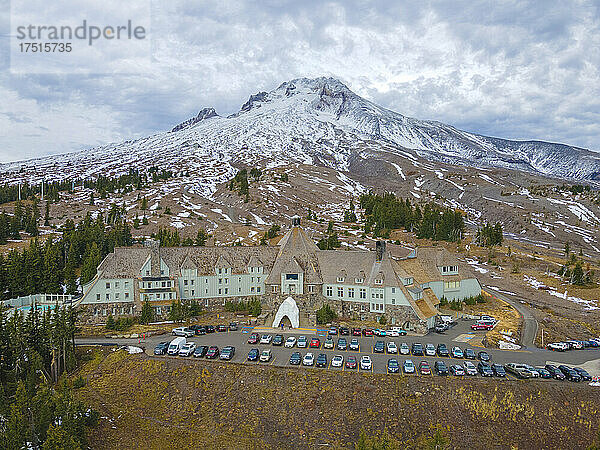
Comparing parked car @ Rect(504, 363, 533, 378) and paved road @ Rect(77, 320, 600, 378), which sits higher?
parked car @ Rect(504, 363, 533, 378)

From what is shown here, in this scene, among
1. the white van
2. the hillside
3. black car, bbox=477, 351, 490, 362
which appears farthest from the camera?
the white van

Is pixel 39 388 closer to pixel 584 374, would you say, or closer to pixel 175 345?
pixel 175 345

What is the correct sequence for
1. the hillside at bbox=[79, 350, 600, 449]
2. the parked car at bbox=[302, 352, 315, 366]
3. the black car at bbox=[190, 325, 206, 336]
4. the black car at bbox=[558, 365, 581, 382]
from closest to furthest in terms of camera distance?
the hillside at bbox=[79, 350, 600, 449] → the black car at bbox=[558, 365, 581, 382] → the parked car at bbox=[302, 352, 315, 366] → the black car at bbox=[190, 325, 206, 336]

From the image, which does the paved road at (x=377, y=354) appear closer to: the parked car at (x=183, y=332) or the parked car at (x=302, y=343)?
the parked car at (x=302, y=343)

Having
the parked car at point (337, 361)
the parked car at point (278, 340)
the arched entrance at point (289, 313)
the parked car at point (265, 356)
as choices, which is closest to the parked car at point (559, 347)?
the parked car at point (337, 361)

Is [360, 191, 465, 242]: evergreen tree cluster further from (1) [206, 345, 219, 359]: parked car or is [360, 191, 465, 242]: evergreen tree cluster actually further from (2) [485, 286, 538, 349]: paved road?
(1) [206, 345, 219, 359]: parked car

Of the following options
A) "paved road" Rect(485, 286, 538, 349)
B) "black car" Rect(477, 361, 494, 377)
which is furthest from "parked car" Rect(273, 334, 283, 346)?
"paved road" Rect(485, 286, 538, 349)

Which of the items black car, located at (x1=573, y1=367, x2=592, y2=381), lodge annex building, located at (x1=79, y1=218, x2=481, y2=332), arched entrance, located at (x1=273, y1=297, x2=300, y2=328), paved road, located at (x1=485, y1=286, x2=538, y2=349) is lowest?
paved road, located at (x1=485, y1=286, x2=538, y2=349)
